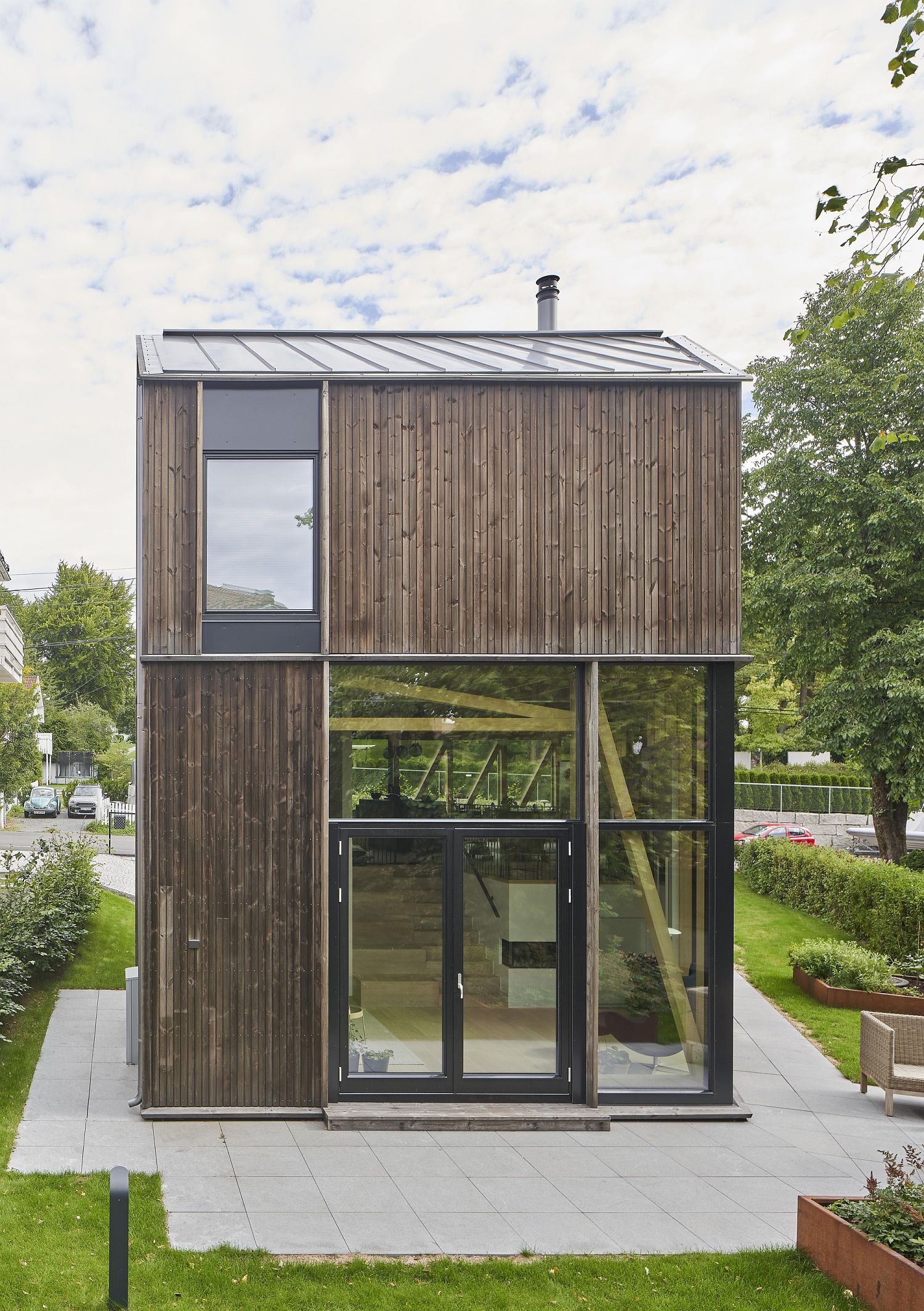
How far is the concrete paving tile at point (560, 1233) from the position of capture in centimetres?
553

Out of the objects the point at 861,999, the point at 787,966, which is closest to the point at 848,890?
the point at 787,966

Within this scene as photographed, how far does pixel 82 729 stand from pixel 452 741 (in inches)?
1864

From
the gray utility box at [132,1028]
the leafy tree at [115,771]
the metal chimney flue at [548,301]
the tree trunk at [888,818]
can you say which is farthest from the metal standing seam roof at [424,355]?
the leafy tree at [115,771]

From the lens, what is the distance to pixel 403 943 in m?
7.96

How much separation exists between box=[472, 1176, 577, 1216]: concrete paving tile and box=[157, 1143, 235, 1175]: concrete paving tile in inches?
73.9

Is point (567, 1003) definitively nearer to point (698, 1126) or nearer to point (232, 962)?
point (698, 1126)

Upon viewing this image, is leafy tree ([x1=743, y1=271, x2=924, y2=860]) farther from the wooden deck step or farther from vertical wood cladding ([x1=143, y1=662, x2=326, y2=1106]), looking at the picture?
vertical wood cladding ([x1=143, y1=662, x2=326, y2=1106])

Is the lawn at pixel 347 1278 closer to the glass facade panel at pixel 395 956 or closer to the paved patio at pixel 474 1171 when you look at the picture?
the paved patio at pixel 474 1171

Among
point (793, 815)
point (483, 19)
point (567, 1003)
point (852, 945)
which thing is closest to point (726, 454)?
point (483, 19)

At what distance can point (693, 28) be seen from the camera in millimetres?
6672

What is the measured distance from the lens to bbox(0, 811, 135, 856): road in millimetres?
25156

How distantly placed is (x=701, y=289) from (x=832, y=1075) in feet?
33.0

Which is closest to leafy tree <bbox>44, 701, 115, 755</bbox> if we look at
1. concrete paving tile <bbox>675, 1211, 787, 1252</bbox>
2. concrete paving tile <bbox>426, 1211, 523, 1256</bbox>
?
concrete paving tile <bbox>426, 1211, 523, 1256</bbox>

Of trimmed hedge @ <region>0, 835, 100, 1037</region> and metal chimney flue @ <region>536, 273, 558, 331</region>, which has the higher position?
metal chimney flue @ <region>536, 273, 558, 331</region>
